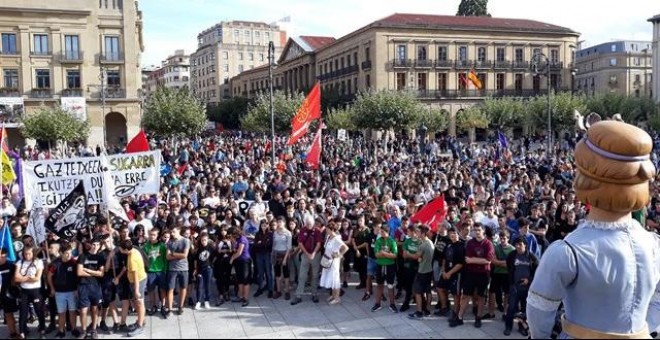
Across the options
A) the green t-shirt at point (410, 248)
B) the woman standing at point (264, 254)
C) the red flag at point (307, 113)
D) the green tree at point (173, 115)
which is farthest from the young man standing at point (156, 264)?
the green tree at point (173, 115)

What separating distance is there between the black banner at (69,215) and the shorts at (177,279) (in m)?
1.69

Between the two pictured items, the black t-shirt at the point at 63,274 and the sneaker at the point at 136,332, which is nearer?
the black t-shirt at the point at 63,274

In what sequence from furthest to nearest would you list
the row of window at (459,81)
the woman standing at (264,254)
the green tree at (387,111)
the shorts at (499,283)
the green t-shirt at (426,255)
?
the row of window at (459,81) < the green tree at (387,111) < the woman standing at (264,254) < the green t-shirt at (426,255) < the shorts at (499,283)

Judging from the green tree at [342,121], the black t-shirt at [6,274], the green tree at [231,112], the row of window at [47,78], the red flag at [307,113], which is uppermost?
the row of window at [47,78]

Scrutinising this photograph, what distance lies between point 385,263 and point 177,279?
11.6 feet

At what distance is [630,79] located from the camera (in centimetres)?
9206

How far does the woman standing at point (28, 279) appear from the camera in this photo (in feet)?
29.5

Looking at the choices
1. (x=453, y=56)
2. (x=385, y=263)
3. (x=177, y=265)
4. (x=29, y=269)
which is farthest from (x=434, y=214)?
(x=453, y=56)

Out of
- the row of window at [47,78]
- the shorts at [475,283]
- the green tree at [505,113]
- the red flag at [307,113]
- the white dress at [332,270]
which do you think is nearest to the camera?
the shorts at [475,283]

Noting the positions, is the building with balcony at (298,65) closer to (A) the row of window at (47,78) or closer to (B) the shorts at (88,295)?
(A) the row of window at (47,78)

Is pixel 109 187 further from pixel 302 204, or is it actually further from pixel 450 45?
pixel 450 45

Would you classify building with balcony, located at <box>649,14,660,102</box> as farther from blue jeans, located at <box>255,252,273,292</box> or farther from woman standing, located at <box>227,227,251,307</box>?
woman standing, located at <box>227,227,251,307</box>

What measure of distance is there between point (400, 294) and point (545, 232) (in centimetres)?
280

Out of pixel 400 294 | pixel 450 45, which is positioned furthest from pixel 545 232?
pixel 450 45
